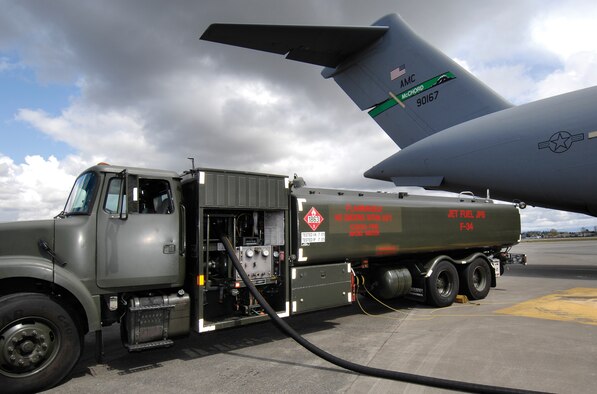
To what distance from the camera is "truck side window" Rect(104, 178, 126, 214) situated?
216 inches

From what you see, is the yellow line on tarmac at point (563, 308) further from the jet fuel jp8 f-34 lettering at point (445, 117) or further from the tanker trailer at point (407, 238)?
the jet fuel jp8 f-34 lettering at point (445, 117)

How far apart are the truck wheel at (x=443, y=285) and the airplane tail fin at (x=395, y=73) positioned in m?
7.89

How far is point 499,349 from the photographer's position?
6059mm

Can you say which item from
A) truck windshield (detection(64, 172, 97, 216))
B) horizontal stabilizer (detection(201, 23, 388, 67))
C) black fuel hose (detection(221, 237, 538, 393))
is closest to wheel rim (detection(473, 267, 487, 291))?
black fuel hose (detection(221, 237, 538, 393))

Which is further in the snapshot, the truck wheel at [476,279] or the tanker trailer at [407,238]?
the truck wheel at [476,279]

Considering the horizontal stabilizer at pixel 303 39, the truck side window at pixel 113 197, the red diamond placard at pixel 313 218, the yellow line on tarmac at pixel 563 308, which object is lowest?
the yellow line on tarmac at pixel 563 308

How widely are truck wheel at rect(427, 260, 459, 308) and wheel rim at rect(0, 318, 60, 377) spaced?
7.89m

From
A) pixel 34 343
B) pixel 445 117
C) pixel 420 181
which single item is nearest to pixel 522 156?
pixel 445 117

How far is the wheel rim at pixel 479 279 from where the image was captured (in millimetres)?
10920

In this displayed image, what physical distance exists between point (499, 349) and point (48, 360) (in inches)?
253

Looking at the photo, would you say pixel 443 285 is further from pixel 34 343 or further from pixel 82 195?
pixel 34 343

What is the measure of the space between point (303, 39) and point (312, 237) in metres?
10.6

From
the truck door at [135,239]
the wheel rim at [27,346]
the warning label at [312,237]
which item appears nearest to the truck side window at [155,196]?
the truck door at [135,239]

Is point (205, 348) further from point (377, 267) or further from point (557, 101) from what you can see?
point (557, 101)
